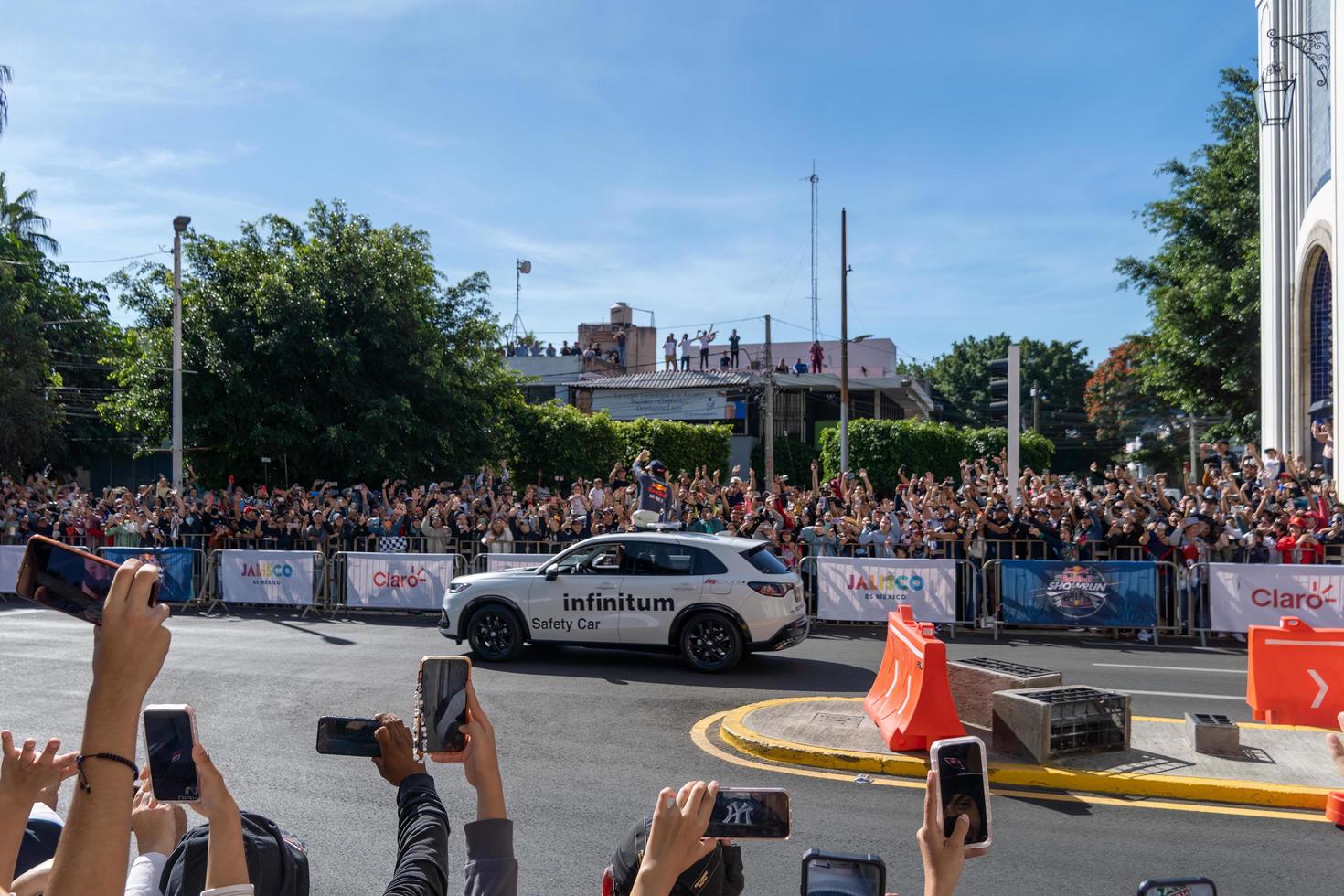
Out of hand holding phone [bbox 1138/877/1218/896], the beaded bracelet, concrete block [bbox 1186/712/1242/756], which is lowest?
concrete block [bbox 1186/712/1242/756]

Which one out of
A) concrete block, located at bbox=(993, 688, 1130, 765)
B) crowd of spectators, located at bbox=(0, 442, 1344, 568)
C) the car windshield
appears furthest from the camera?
crowd of spectators, located at bbox=(0, 442, 1344, 568)

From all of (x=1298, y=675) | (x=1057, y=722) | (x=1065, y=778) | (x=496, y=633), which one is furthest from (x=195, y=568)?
(x=1298, y=675)

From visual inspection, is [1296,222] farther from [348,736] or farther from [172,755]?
[172,755]

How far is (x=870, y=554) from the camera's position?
16156 mm

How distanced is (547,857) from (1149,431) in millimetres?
66223

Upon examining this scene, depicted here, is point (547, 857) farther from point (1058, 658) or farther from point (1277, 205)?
point (1277, 205)

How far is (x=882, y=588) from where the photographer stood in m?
15.0

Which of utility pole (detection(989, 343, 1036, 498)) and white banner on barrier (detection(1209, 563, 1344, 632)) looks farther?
utility pole (detection(989, 343, 1036, 498))

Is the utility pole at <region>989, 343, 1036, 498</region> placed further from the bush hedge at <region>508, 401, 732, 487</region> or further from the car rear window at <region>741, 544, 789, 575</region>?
the bush hedge at <region>508, 401, 732, 487</region>

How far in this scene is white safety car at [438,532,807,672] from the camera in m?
11.8

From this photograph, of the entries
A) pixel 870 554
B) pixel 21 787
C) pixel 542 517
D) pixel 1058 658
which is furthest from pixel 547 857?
pixel 542 517

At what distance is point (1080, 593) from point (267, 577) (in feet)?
43.5

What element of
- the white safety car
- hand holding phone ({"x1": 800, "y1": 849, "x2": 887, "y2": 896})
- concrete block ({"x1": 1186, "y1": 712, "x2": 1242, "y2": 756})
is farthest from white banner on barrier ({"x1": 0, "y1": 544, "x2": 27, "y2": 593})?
hand holding phone ({"x1": 800, "y1": 849, "x2": 887, "y2": 896})

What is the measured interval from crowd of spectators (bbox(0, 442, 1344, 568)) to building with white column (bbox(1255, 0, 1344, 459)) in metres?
1.89
